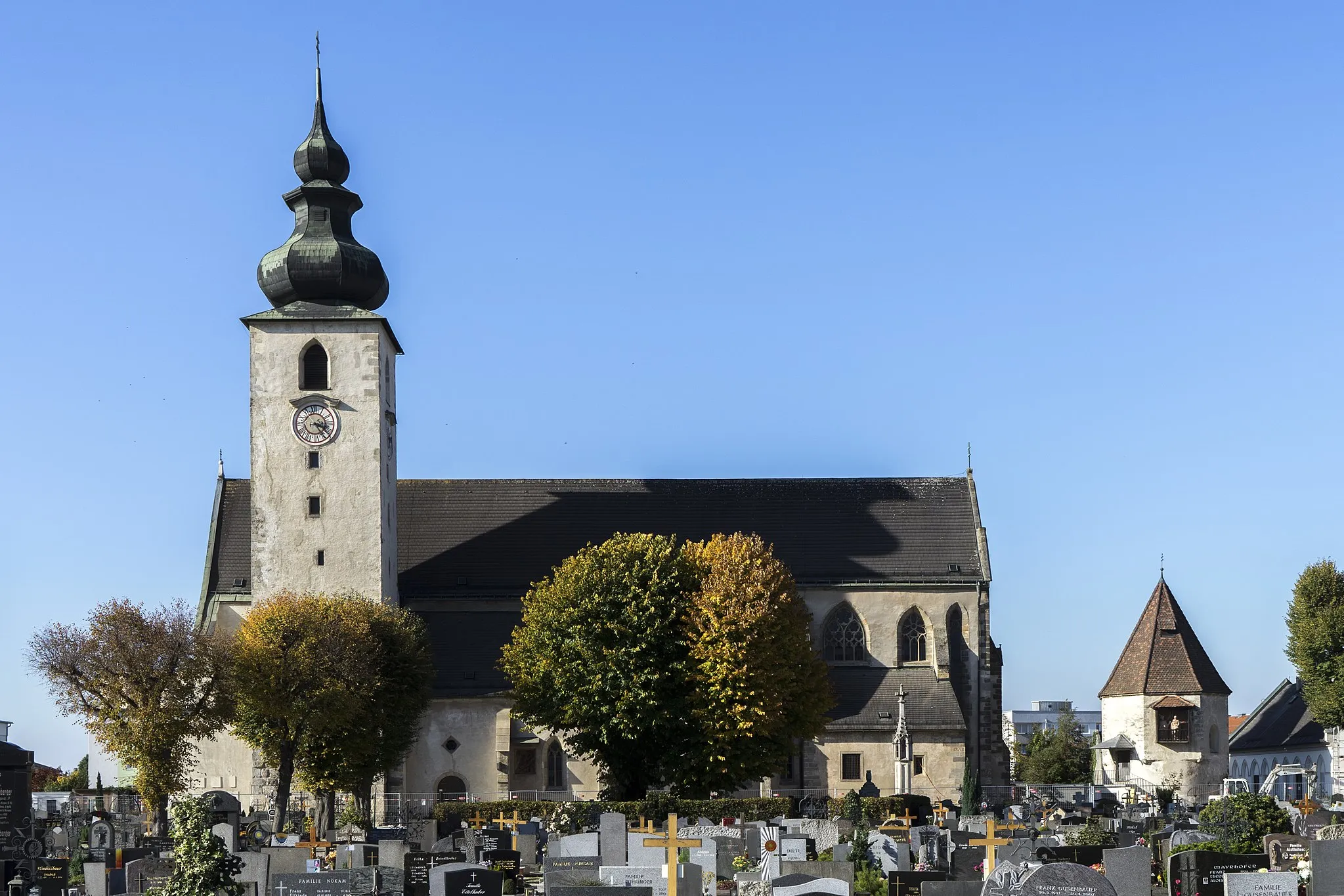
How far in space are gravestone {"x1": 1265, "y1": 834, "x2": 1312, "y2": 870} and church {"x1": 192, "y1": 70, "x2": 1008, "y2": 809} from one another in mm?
25778

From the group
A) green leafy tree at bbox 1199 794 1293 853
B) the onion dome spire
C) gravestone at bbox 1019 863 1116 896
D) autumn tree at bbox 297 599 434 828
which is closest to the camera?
gravestone at bbox 1019 863 1116 896

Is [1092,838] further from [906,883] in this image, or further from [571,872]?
[571,872]

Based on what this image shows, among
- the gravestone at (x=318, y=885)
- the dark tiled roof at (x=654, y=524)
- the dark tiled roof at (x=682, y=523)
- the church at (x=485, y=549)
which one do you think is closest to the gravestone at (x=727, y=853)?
the gravestone at (x=318, y=885)

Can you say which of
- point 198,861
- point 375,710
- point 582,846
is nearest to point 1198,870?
point 582,846

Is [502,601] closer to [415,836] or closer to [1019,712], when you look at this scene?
[415,836]

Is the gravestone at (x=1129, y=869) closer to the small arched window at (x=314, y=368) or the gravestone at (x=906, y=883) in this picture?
the gravestone at (x=906, y=883)

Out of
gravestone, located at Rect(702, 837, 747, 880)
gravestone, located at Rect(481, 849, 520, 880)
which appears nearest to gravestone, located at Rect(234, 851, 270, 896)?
gravestone, located at Rect(481, 849, 520, 880)

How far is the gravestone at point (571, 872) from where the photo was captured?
989 inches

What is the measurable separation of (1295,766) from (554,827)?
27.9 m

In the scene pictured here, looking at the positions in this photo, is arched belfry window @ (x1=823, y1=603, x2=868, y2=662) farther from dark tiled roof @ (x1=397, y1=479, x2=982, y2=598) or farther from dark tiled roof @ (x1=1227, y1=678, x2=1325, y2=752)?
dark tiled roof @ (x1=1227, y1=678, x2=1325, y2=752)

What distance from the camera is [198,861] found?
65.4 feet

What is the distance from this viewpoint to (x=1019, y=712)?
647 feet

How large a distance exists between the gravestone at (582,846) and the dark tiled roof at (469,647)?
25.5 metres

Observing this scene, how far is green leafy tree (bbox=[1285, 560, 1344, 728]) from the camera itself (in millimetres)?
61750
